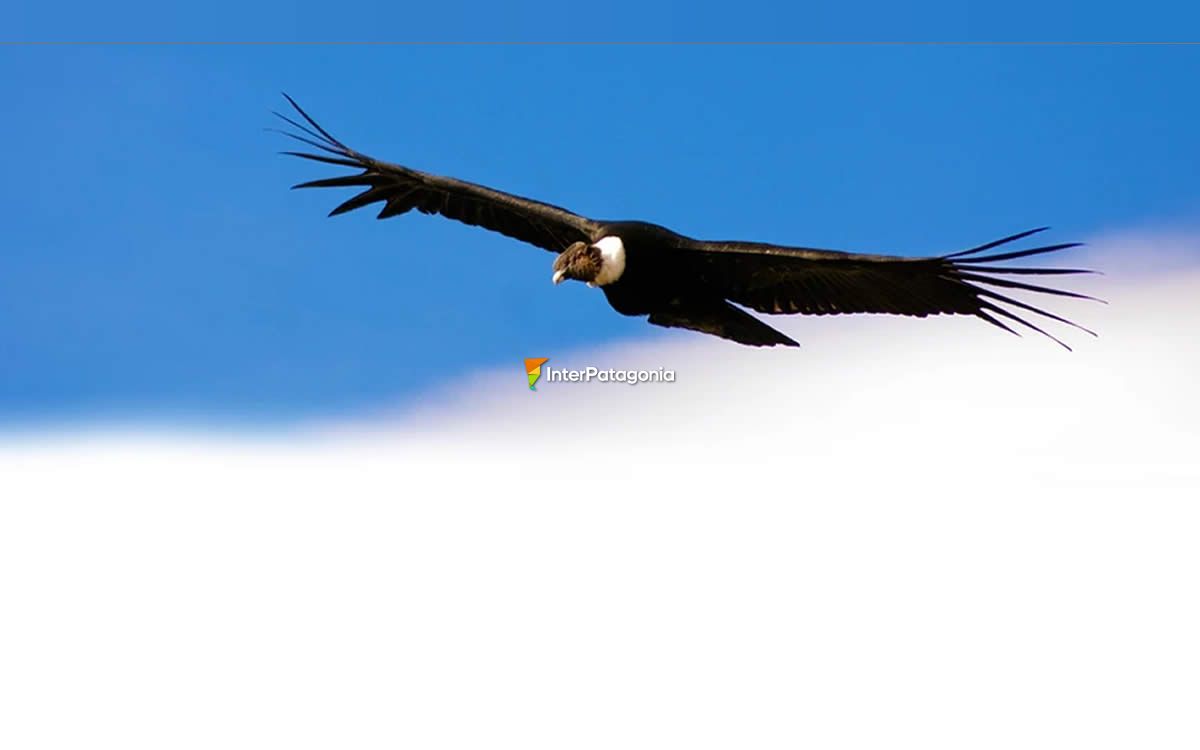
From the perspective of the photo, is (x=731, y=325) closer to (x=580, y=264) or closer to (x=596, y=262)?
(x=596, y=262)

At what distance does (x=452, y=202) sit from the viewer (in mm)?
11344

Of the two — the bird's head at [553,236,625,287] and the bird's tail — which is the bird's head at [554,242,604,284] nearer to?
the bird's head at [553,236,625,287]

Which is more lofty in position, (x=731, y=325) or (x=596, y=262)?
(x=596, y=262)

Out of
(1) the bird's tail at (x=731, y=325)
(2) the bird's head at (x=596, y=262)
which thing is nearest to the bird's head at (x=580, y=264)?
(2) the bird's head at (x=596, y=262)

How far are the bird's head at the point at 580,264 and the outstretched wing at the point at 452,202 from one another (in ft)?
0.88

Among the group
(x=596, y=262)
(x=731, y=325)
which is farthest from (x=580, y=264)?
(x=731, y=325)

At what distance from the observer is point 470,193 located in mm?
10883

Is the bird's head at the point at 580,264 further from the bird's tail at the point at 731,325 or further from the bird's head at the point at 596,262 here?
the bird's tail at the point at 731,325

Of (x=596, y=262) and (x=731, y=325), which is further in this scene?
(x=596, y=262)

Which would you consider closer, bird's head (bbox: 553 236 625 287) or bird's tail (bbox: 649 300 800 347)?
bird's tail (bbox: 649 300 800 347)

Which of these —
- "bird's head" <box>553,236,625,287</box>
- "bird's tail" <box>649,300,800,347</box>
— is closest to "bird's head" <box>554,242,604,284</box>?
"bird's head" <box>553,236,625,287</box>

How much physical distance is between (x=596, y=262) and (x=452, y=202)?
1.95 m

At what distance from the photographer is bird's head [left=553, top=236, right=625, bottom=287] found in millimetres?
9906

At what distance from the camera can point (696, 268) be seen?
32.0ft
